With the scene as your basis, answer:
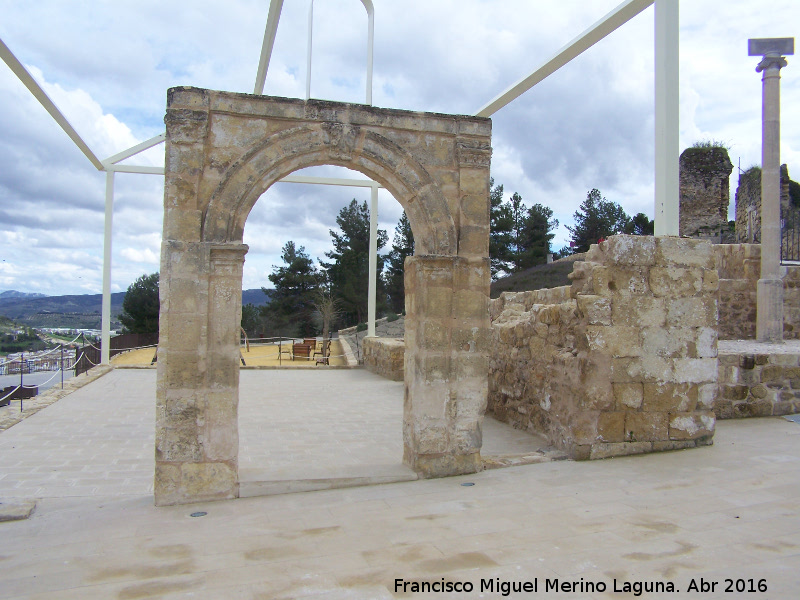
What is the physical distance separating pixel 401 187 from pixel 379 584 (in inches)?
137

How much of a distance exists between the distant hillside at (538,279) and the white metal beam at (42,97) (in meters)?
19.1

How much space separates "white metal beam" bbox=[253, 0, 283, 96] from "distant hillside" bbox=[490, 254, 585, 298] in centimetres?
1827

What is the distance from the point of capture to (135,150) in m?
12.6

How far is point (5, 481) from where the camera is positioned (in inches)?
211

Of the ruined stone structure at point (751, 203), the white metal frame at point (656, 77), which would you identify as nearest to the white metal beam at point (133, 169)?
the white metal frame at point (656, 77)

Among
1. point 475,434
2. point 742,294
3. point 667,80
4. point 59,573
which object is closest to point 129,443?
point 59,573

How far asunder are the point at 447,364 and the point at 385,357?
337 inches

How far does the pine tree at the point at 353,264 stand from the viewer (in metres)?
31.8

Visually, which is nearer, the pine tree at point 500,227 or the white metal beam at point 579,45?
the white metal beam at point 579,45

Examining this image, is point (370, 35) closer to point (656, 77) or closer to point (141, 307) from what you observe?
point (656, 77)

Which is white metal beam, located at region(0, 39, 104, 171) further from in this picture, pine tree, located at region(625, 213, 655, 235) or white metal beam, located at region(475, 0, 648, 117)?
pine tree, located at region(625, 213, 655, 235)

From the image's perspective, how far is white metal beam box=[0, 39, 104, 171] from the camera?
7637 millimetres

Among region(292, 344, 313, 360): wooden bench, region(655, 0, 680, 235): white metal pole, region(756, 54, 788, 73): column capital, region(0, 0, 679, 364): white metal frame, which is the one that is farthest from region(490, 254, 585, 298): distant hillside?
region(655, 0, 680, 235): white metal pole

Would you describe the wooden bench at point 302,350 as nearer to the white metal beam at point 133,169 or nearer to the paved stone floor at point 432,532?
the white metal beam at point 133,169
